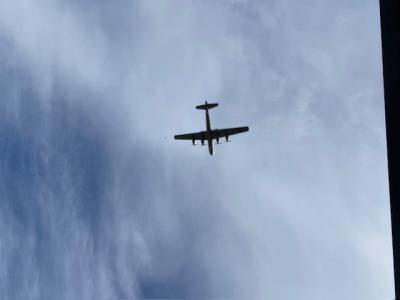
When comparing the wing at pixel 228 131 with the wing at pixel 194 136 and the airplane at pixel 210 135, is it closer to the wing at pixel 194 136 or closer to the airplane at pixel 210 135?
the airplane at pixel 210 135

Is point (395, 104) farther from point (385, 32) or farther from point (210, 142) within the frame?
point (210, 142)

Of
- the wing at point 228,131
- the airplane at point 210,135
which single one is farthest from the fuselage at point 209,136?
the wing at point 228,131

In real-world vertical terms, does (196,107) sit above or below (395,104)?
above

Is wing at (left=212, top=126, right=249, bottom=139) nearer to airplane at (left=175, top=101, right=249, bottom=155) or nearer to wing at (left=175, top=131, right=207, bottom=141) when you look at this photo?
airplane at (left=175, top=101, right=249, bottom=155)

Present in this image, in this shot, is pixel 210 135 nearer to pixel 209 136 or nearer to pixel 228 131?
pixel 209 136

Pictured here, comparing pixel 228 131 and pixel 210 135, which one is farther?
pixel 228 131

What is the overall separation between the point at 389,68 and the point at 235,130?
5684 cm

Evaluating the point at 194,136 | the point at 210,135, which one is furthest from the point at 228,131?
the point at 194,136

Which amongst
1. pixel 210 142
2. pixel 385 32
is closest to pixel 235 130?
pixel 210 142

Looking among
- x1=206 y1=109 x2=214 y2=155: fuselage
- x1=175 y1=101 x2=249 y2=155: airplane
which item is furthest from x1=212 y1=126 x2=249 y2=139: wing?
x1=206 y1=109 x2=214 y2=155: fuselage

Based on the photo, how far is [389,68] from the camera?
18125 mm

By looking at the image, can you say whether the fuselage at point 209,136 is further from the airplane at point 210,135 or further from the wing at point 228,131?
the wing at point 228,131

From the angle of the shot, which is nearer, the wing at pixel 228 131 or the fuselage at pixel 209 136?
the fuselage at pixel 209 136

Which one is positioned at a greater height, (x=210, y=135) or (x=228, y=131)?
(x=228, y=131)
